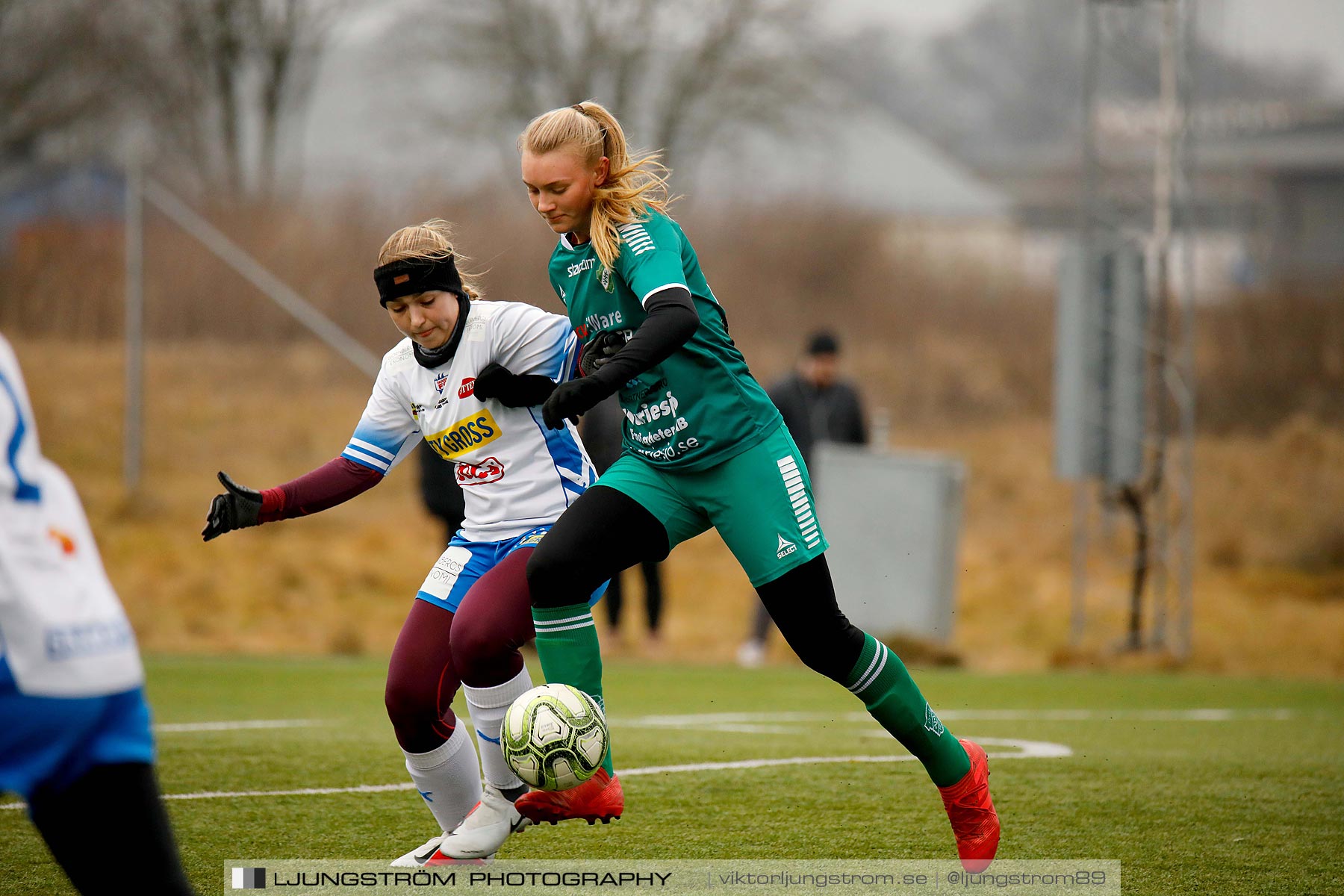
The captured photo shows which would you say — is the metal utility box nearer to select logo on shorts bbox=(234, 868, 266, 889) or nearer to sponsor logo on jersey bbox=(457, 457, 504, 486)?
sponsor logo on jersey bbox=(457, 457, 504, 486)

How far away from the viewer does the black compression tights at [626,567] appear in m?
3.98

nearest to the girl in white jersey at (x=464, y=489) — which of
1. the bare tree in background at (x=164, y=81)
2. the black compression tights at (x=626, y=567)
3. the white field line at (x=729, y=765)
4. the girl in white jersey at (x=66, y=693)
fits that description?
the black compression tights at (x=626, y=567)

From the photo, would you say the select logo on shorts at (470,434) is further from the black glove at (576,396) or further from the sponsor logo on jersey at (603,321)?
the black glove at (576,396)

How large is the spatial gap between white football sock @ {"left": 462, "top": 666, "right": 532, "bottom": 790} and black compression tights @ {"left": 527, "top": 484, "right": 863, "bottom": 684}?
1.36ft

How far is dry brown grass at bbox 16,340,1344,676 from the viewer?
46.4 ft

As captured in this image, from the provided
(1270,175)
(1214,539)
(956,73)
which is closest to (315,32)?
(1214,539)

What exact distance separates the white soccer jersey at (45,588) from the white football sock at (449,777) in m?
1.84

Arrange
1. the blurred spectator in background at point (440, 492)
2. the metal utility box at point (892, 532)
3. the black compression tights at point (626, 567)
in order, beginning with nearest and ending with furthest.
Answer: the black compression tights at point (626, 567), the blurred spectator in background at point (440, 492), the metal utility box at point (892, 532)

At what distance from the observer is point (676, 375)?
4.05 metres

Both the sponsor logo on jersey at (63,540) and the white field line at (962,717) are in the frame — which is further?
the white field line at (962,717)

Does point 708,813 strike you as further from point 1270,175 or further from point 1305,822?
point 1270,175

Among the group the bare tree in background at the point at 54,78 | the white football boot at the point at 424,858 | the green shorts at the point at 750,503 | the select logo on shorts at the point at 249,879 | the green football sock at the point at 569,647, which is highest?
the bare tree in background at the point at 54,78

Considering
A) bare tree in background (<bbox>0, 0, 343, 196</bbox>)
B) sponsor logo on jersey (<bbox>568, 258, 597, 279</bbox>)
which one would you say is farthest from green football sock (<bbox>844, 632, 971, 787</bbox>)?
bare tree in background (<bbox>0, 0, 343, 196</bbox>)

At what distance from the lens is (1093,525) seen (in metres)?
18.2
